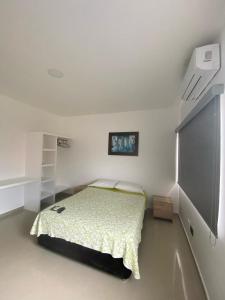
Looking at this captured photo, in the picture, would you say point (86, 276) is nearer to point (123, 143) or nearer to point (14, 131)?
point (123, 143)

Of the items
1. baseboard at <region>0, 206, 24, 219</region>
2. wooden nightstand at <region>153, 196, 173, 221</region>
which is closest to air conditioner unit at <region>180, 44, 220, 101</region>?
wooden nightstand at <region>153, 196, 173, 221</region>

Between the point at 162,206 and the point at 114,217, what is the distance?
1.45 metres

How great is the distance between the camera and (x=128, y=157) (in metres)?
3.82

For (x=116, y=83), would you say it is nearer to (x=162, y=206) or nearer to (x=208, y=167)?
(x=208, y=167)

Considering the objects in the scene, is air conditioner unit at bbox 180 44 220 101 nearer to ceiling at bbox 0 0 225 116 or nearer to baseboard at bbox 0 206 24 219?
ceiling at bbox 0 0 225 116

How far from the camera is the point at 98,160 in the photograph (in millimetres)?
4117

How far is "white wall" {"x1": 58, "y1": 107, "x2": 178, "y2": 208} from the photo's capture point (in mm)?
3488

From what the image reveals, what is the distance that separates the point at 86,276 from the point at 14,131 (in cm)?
305

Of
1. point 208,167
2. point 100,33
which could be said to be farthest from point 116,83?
point 208,167

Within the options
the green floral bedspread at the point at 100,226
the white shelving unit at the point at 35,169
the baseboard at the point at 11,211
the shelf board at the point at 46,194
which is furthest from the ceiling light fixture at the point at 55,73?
the baseboard at the point at 11,211

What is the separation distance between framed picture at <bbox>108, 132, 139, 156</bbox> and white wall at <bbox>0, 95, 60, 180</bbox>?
77.8 inches

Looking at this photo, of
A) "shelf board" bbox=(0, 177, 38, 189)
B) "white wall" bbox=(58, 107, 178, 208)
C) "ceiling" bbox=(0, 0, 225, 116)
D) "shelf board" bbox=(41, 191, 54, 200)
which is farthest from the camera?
"shelf board" bbox=(41, 191, 54, 200)

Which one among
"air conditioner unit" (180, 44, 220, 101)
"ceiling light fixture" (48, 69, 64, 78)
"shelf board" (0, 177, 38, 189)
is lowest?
"shelf board" (0, 177, 38, 189)

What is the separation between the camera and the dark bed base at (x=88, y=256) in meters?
1.63
